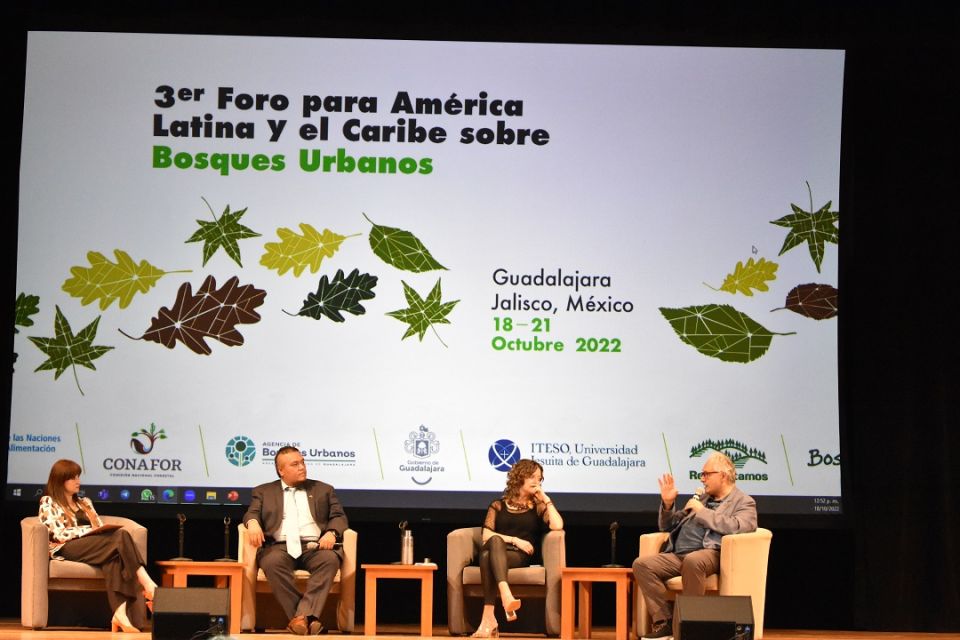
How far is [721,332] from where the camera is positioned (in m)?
7.03

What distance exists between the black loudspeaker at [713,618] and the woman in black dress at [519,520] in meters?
1.57

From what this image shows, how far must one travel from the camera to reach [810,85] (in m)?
7.12

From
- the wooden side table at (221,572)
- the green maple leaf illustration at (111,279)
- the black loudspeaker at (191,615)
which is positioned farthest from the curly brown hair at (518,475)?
the green maple leaf illustration at (111,279)

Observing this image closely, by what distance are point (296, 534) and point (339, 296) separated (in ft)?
4.43

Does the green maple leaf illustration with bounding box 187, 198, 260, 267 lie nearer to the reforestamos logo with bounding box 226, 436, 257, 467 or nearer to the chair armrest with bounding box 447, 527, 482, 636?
the reforestamos logo with bounding box 226, 436, 257, 467

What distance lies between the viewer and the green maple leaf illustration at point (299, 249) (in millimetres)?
7035

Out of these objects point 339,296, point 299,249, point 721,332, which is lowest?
point 721,332

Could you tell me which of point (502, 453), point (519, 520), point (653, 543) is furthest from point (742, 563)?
point (502, 453)

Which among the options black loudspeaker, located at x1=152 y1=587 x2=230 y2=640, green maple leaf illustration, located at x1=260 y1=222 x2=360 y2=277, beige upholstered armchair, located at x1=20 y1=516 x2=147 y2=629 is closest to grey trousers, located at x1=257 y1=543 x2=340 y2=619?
beige upholstered armchair, located at x1=20 y1=516 x2=147 y2=629

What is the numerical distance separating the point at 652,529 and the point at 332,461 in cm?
181

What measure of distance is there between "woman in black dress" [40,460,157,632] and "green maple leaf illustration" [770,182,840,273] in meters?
3.79

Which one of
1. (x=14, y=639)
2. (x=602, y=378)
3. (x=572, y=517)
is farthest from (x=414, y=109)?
(x=14, y=639)

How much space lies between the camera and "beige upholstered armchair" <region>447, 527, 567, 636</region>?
20.9ft

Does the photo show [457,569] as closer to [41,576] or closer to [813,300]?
[41,576]
